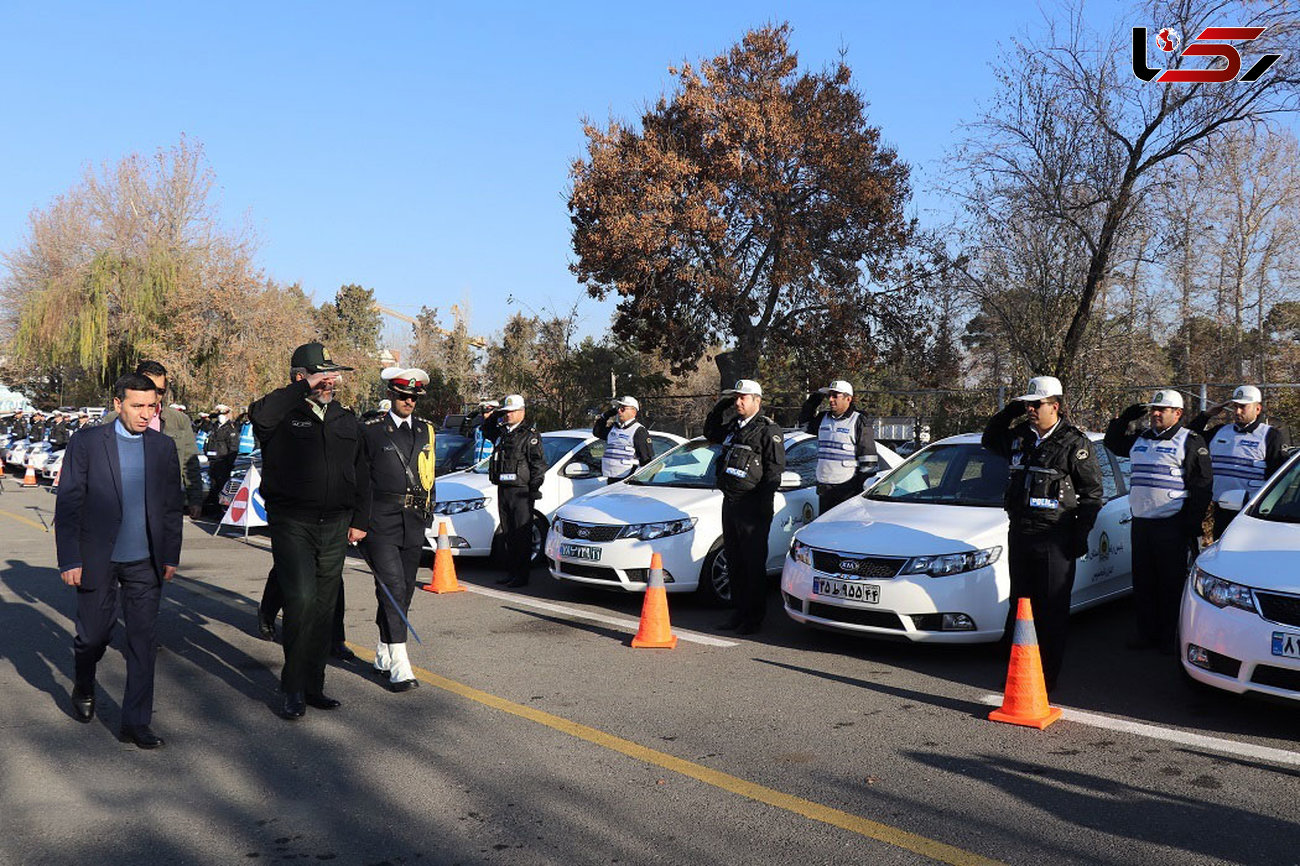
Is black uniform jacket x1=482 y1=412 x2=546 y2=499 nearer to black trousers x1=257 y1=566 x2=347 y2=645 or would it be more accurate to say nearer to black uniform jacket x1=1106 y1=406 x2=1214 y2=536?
black trousers x1=257 y1=566 x2=347 y2=645

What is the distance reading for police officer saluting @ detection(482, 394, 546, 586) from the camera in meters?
10.2

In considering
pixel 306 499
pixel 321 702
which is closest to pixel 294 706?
pixel 321 702

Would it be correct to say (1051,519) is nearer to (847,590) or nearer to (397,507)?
(847,590)

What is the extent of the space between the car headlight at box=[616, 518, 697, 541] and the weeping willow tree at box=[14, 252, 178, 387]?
112 feet

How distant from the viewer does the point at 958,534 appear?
23.1ft

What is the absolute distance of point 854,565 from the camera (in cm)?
702

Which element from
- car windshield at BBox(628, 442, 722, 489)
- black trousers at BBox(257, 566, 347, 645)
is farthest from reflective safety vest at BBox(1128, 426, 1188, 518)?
black trousers at BBox(257, 566, 347, 645)

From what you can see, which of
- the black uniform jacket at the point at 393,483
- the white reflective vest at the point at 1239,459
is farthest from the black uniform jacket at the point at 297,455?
the white reflective vest at the point at 1239,459

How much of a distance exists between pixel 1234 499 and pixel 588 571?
197 inches

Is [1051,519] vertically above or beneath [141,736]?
above

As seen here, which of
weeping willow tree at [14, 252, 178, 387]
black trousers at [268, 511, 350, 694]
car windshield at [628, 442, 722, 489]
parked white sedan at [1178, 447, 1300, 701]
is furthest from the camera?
weeping willow tree at [14, 252, 178, 387]

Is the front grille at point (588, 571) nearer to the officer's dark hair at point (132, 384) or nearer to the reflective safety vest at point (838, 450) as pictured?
the reflective safety vest at point (838, 450)

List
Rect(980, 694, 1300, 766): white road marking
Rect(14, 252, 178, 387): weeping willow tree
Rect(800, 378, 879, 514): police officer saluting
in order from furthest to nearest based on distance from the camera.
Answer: Rect(14, 252, 178, 387): weeping willow tree, Rect(800, 378, 879, 514): police officer saluting, Rect(980, 694, 1300, 766): white road marking

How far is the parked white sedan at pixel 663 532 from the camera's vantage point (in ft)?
28.9
